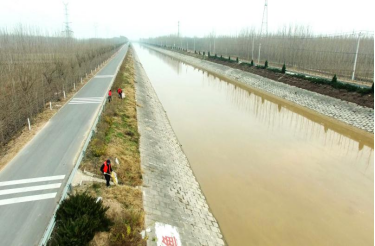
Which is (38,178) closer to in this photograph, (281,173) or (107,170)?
(107,170)

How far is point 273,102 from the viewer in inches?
1099

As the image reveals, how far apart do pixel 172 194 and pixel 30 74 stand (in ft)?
40.4

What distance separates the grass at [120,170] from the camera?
6.95 meters

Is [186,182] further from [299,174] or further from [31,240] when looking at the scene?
[31,240]

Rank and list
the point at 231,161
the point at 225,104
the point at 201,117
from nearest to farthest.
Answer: the point at 231,161, the point at 201,117, the point at 225,104

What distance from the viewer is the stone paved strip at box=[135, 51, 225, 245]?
8359mm

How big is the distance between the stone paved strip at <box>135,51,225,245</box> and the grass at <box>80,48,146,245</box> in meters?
0.36

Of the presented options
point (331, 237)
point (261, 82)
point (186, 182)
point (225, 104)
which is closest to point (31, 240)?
point (186, 182)

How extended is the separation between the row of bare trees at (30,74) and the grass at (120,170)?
4.42 meters

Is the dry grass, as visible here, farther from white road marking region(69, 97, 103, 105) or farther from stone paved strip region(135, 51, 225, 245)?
stone paved strip region(135, 51, 225, 245)

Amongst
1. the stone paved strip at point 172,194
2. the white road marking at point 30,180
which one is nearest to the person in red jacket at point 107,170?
the stone paved strip at point 172,194

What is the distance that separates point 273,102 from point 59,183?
2317cm

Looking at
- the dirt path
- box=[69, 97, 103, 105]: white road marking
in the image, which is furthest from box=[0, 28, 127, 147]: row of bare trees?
the dirt path

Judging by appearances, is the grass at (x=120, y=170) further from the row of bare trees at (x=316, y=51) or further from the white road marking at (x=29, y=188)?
the row of bare trees at (x=316, y=51)
